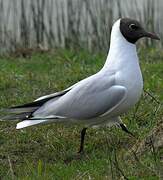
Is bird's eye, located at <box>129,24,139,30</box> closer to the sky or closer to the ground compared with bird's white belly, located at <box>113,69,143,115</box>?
closer to the sky

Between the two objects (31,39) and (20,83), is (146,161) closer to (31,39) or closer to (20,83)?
(20,83)

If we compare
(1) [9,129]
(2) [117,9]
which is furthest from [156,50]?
(1) [9,129]

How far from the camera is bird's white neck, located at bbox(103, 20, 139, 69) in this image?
19.1 feet

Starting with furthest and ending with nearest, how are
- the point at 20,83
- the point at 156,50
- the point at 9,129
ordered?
1. the point at 156,50
2. the point at 20,83
3. the point at 9,129

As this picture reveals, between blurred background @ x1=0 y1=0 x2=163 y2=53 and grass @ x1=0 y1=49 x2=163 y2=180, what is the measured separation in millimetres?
851

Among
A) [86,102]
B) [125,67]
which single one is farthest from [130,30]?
[86,102]

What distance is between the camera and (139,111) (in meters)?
6.81

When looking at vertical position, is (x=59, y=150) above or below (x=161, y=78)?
above

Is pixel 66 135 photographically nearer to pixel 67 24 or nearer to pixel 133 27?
pixel 133 27

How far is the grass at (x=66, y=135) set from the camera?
5.02m

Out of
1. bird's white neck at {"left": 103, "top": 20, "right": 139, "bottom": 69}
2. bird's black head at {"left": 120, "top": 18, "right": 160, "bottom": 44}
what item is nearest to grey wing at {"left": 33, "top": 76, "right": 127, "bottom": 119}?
bird's white neck at {"left": 103, "top": 20, "right": 139, "bottom": 69}

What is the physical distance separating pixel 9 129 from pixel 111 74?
1.24m

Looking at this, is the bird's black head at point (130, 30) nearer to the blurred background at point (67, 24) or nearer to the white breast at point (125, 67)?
the white breast at point (125, 67)

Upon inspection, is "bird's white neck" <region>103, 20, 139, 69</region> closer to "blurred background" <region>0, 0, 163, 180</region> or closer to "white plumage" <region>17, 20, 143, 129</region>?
"white plumage" <region>17, 20, 143, 129</region>
